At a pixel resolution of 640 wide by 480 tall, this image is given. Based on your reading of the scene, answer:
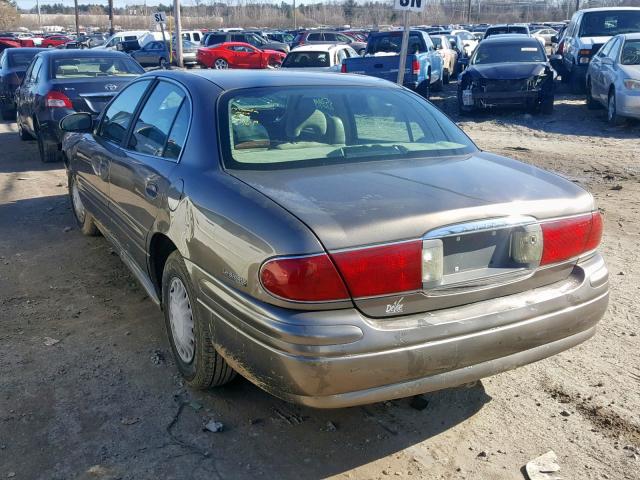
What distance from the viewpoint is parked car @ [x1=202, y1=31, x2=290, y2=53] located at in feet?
106

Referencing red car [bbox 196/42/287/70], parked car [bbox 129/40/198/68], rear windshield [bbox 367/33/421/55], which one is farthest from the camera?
parked car [bbox 129/40/198/68]

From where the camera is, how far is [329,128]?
3.90 metres

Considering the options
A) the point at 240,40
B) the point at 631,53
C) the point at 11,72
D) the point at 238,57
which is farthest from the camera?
the point at 240,40

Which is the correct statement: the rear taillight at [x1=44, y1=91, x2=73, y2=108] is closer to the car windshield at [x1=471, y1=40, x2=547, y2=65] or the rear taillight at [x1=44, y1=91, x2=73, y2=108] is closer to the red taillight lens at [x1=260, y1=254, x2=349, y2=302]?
the red taillight lens at [x1=260, y1=254, x2=349, y2=302]

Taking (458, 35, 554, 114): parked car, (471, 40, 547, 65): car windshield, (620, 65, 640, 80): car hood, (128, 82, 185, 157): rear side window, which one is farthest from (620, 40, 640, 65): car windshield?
(128, 82, 185, 157): rear side window

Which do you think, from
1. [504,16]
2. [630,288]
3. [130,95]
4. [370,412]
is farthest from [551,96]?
[504,16]

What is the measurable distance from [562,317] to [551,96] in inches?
470

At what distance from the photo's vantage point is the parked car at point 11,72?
1447 cm

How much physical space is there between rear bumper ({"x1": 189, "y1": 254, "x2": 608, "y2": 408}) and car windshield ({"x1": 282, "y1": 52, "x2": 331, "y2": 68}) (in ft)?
46.0

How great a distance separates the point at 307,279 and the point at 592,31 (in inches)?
640

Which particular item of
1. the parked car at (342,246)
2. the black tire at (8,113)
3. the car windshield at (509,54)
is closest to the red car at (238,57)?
the black tire at (8,113)

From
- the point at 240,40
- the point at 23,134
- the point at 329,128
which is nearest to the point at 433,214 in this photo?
the point at 329,128

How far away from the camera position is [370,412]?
3369 millimetres

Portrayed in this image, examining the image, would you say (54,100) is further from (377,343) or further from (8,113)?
(377,343)
